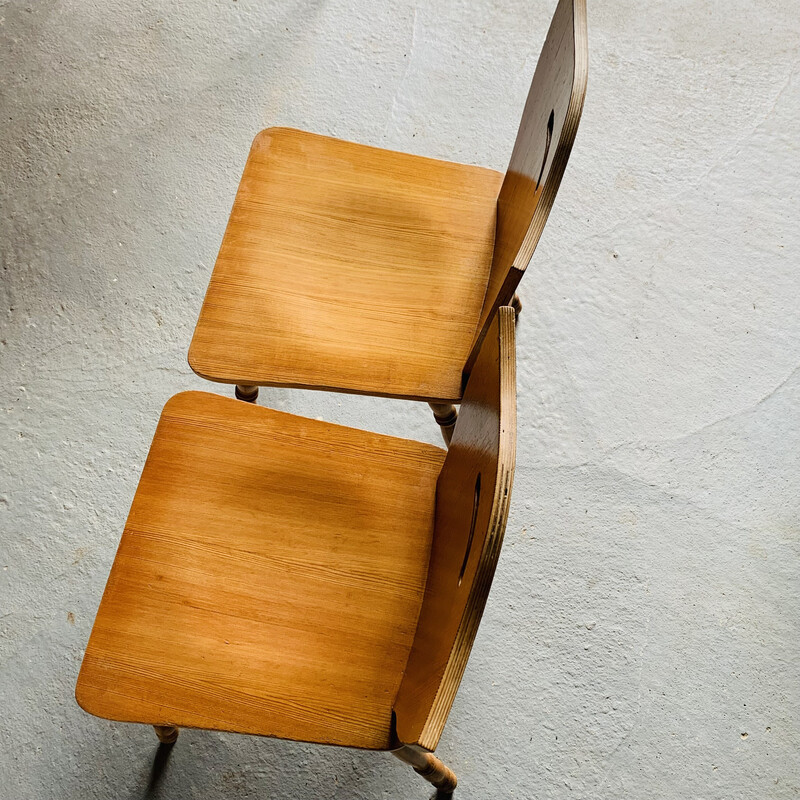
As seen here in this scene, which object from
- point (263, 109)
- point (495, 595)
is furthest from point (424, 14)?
point (495, 595)

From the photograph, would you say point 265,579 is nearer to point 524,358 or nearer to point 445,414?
point 445,414

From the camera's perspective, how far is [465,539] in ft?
2.88

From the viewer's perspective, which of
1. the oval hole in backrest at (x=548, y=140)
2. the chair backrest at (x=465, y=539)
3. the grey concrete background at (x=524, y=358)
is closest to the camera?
the chair backrest at (x=465, y=539)

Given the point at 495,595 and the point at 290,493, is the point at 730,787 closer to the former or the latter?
the point at 495,595

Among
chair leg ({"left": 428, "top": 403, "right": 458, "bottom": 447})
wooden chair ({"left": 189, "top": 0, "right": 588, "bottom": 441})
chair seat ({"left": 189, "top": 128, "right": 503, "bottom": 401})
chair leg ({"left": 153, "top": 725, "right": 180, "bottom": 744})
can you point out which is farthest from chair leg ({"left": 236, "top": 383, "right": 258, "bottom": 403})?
chair leg ({"left": 153, "top": 725, "right": 180, "bottom": 744})

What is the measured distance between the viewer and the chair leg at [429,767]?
1.08 metres

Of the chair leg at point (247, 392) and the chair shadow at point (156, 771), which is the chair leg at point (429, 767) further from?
the chair leg at point (247, 392)

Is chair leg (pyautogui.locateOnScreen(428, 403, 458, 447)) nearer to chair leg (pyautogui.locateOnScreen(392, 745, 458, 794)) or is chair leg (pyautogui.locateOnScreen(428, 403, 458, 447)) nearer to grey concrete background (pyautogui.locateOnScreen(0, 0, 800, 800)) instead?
grey concrete background (pyautogui.locateOnScreen(0, 0, 800, 800))

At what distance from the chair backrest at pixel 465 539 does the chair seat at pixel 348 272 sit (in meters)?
0.25

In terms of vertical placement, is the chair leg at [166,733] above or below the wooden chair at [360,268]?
below

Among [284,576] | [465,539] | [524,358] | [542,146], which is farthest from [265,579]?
[524,358]

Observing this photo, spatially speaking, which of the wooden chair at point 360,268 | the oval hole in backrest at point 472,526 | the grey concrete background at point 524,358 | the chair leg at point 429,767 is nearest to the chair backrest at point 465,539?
the oval hole in backrest at point 472,526

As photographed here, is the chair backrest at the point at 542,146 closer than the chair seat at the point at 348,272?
Yes

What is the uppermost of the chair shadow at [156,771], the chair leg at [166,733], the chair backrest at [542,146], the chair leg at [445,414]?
the chair backrest at [542,146]
